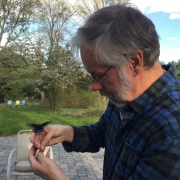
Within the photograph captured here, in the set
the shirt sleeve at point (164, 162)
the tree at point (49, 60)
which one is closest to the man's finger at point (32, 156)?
the shirt sleeve at point (164, 162)

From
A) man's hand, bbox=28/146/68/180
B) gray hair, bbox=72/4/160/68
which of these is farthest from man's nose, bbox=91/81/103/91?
man's hand, bbox=28/146/68/180

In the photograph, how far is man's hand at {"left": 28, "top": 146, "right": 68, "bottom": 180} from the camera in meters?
1.31

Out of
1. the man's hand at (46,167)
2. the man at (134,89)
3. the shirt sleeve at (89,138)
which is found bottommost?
the man's hand at (46,167)

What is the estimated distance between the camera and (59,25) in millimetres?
19875

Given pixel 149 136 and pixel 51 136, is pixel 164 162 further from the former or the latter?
pixel 51 136

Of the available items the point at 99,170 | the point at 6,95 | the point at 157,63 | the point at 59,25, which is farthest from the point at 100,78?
the point at 6,95

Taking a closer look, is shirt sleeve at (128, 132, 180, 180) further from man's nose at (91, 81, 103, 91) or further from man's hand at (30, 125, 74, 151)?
man's hand at (30, 125, 74, 151)

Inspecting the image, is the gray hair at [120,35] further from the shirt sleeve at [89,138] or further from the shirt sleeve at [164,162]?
the shirt sleeve at [89,138]

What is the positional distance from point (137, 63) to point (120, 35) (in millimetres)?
154

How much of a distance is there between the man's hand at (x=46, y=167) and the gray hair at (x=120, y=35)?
0.61 meters

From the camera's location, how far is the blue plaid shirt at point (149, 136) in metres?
1.05

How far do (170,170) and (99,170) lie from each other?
4.88 meters

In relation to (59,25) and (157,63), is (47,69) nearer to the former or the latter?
(59,25)

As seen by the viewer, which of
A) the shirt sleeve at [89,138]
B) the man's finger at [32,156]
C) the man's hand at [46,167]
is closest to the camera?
the man's hand at [46,167]
